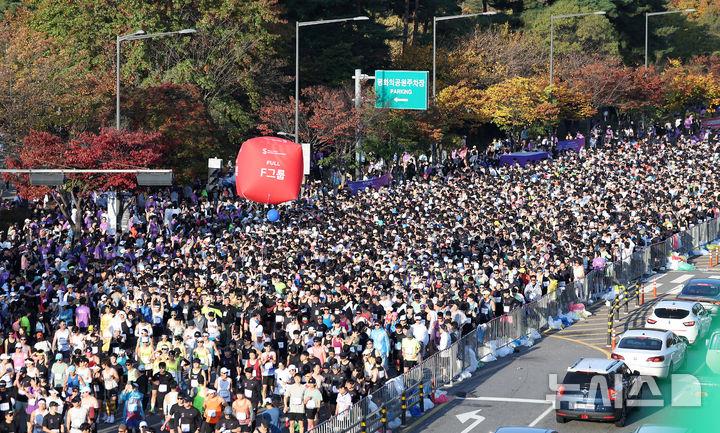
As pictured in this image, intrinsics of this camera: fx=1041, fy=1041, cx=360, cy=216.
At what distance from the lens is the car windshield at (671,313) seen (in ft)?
87.0

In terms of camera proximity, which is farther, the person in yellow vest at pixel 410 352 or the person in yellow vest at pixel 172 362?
the person in yellow vest at pixel 410 352

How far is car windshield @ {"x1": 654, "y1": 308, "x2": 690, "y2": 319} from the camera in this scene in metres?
26.5

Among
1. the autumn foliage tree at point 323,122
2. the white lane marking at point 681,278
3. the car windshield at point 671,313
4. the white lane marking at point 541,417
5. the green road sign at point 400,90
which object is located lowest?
the white lane marking at point 541,417

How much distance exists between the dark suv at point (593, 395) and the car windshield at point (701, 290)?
31.9 feet

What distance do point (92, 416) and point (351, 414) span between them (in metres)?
4.71

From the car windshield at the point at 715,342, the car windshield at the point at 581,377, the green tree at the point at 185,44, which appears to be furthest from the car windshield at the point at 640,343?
the green tree at the point at 185,44

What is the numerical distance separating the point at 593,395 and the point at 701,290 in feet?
35.1

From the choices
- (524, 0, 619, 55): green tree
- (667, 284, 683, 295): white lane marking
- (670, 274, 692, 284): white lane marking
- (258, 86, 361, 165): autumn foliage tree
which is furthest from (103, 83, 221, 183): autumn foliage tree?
(524, 0, 619, 55): green tree

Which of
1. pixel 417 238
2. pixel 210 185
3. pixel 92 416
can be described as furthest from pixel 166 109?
pixel 92 416

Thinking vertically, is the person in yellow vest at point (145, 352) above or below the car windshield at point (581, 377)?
above

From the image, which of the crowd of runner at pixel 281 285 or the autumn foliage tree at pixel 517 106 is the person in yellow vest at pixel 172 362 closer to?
the crowd of runner at pixel 281 285

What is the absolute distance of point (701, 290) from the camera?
2956 centimetres

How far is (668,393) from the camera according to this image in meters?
22.7

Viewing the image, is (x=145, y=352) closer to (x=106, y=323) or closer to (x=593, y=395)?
(x=106, y=323)
